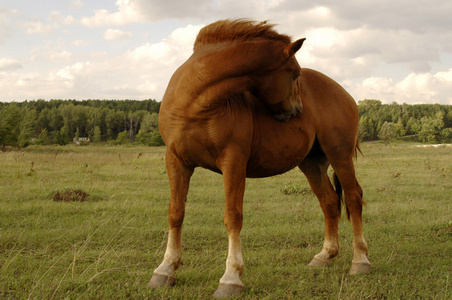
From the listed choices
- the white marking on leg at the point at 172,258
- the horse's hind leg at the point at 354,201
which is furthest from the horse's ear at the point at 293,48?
the white marking on leg at the point at 172,258

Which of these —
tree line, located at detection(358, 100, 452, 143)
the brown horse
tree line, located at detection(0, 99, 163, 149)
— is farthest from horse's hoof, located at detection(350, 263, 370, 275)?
tree line, located at detection(358, 100, 452, 143)

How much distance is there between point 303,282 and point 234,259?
984mm

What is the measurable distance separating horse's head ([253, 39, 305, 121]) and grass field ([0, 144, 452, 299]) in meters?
2.00

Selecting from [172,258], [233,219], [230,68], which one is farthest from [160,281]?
[230,68]

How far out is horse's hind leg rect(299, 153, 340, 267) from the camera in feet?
16.7

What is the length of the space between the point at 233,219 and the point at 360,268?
6.68 ft

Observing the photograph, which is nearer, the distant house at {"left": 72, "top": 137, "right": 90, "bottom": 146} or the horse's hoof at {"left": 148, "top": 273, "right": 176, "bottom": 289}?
the horse's hoof at {"left": 148, "top": 273, "right": 176, "bottom": 289}

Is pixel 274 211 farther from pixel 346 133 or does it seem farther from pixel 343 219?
pixel 346 133

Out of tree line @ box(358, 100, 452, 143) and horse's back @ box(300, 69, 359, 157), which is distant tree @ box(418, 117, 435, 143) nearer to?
tree line @ box(358, 100, 452, 143)

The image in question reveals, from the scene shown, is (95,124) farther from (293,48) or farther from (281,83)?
(293,48)

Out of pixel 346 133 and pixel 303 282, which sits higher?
pixel 346 133

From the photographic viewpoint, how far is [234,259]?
3.68 meters

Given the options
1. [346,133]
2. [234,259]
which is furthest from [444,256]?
[234,259]

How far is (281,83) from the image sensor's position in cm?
372
